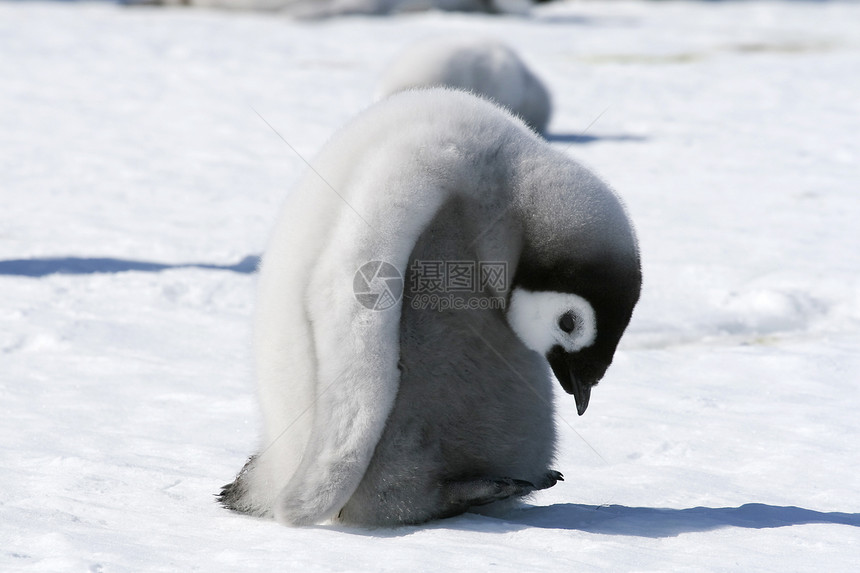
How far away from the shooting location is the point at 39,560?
Answer: 208cm

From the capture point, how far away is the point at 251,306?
14.3ft

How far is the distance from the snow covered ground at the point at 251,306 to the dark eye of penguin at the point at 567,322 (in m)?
0.41

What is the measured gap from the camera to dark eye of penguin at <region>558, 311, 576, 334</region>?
2365 mm

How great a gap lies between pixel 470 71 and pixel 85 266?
317 cm

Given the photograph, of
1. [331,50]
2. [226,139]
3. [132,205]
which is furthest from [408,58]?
[331,50]

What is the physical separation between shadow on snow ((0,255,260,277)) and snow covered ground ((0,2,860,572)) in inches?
0.7

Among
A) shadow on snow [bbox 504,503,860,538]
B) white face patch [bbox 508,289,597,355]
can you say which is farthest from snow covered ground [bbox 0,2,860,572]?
white face patch [bbox 508,289,597,355]

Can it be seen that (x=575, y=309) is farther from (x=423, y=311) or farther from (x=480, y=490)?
(x=480, y=490)

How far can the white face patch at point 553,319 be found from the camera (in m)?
2.36

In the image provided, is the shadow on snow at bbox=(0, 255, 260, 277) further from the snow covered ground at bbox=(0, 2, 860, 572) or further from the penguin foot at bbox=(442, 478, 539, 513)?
the penguin foot at bbox=(442, 478, 539, 513)

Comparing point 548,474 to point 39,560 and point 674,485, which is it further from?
point 39,560

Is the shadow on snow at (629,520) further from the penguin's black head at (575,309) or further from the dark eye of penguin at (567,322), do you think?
the dark eye of penguin at (567,322)

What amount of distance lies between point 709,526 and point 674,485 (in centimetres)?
36

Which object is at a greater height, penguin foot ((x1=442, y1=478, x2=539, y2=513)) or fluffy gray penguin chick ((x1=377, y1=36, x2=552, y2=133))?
penguin foot ((x1=442, y1=478, x2=539, y2=513))
